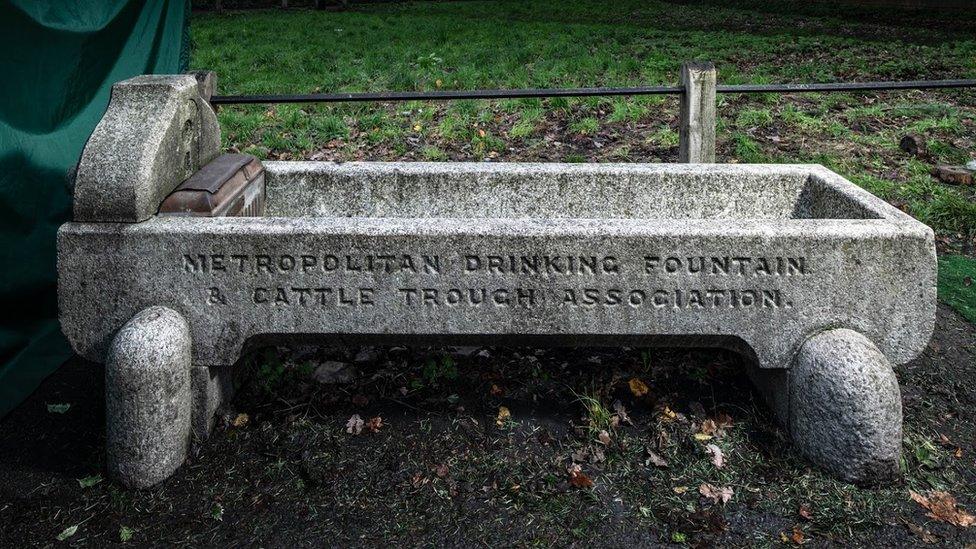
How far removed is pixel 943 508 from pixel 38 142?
4159mm

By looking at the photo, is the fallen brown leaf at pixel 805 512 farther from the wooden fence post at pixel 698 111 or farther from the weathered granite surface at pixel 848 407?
the wooden fence post at pixel 698 111

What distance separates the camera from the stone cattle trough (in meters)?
2.84

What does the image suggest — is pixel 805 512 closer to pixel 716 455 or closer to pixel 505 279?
pixel 716 455

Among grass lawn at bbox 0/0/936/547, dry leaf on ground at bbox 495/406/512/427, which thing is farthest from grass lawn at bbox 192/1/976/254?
dry leaf on ground at bbox 495/406/512/427

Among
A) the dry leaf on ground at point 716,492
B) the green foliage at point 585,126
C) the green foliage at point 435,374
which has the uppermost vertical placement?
the green foliage at point 585,126

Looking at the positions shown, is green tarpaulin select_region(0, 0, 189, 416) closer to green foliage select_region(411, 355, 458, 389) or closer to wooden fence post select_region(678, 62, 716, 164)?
green foliage select_region(411, 355, 458, 389)

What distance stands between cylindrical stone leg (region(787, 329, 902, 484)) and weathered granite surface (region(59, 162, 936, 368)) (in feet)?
0.36

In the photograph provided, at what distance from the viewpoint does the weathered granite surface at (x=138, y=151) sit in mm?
2896

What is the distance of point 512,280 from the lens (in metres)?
2.90

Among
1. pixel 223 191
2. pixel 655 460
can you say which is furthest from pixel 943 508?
pixel 223 191

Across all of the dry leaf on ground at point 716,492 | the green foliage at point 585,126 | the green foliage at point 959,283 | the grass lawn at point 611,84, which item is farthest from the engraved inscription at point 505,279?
the green foliage at point 585,126

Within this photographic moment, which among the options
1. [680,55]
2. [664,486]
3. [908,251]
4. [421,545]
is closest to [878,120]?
[680,55]

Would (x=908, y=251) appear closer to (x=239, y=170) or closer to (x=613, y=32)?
(x=239, y=170)

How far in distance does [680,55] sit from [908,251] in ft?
24.3
